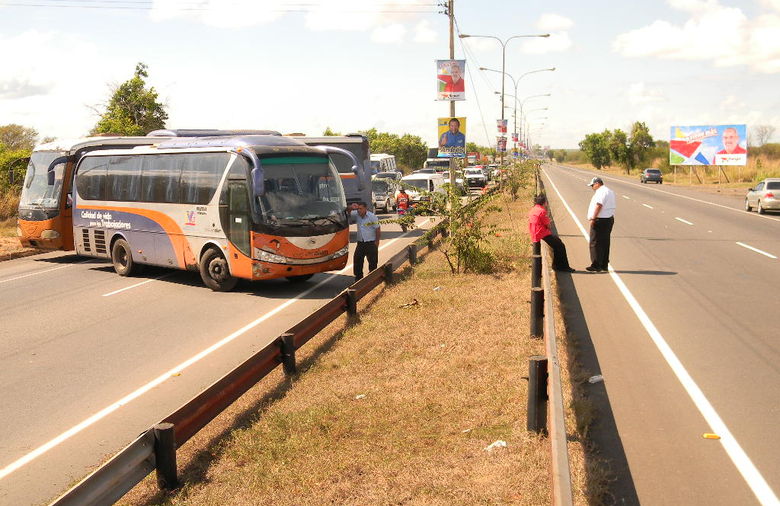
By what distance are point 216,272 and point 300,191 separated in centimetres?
234

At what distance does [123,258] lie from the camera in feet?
57.8

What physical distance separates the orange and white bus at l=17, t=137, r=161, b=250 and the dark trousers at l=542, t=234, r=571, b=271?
12761mm

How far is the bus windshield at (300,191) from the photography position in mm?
13891

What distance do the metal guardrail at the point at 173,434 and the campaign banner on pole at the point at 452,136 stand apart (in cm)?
1380

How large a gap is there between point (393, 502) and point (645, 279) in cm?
996

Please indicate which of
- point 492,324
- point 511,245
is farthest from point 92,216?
point 492,324

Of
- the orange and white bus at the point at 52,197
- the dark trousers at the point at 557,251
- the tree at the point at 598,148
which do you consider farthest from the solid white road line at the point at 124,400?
the tree at the point at 598,148

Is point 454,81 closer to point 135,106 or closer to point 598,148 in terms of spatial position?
point 135,106

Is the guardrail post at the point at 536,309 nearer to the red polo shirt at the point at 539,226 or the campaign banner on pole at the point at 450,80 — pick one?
the red polo shirt at the point at 539,226

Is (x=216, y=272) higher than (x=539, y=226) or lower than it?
lower

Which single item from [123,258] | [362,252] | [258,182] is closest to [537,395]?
[258,182]

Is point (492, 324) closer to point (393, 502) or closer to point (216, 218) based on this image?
point (393, 502)

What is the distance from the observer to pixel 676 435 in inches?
245

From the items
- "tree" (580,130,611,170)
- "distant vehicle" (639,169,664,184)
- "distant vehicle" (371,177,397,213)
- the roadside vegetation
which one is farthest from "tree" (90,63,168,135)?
"tree" (580,130,611,170)
